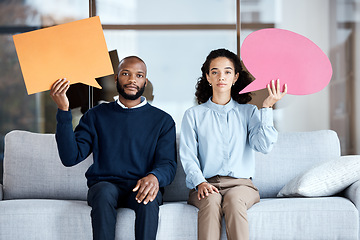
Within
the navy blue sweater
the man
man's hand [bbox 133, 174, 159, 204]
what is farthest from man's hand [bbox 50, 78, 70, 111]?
man's hand [bbox 133, 174, 159, 204]

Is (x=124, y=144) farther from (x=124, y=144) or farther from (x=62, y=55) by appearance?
(x=62, y=55)

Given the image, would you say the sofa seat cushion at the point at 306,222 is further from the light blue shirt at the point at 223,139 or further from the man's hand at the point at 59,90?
the man's hand at the point at 59,90

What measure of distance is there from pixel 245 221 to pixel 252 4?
8.55 feet

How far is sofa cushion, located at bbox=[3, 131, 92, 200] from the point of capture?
7.97 ft

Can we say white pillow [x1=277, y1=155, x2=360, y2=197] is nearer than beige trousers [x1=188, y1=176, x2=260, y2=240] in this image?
No

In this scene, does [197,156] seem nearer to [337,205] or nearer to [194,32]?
[337,205]

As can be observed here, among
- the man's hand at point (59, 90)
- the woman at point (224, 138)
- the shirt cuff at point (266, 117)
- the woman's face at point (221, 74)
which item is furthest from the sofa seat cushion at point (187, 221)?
the woman's face at point (221, 74)

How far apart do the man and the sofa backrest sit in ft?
0.87

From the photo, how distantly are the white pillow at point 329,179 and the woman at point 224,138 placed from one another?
234 millimetres

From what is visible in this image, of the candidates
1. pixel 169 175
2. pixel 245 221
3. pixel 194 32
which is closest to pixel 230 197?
pixel 245 221

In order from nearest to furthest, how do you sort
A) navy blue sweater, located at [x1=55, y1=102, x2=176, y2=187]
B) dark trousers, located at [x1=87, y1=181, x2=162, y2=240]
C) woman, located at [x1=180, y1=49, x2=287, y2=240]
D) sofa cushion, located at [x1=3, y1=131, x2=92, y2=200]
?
dark trousers, located at [x1=87, y1=181, x2=162, y2=240] < woman, located at [x1=180, y1=49, x2=287, y2=240] < navy blue sweater, located at [x1=55, y1=102, x2=176, y2=187] < sofa cushion, located at [x1=3, y1=131, x2=92, y2=200]

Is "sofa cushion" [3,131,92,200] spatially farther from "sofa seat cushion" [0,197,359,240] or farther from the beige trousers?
the beige trousers

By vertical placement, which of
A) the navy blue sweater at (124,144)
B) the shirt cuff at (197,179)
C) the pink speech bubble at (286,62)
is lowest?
the shirt cuff at (197,179)

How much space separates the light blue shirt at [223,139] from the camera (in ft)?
6.95
